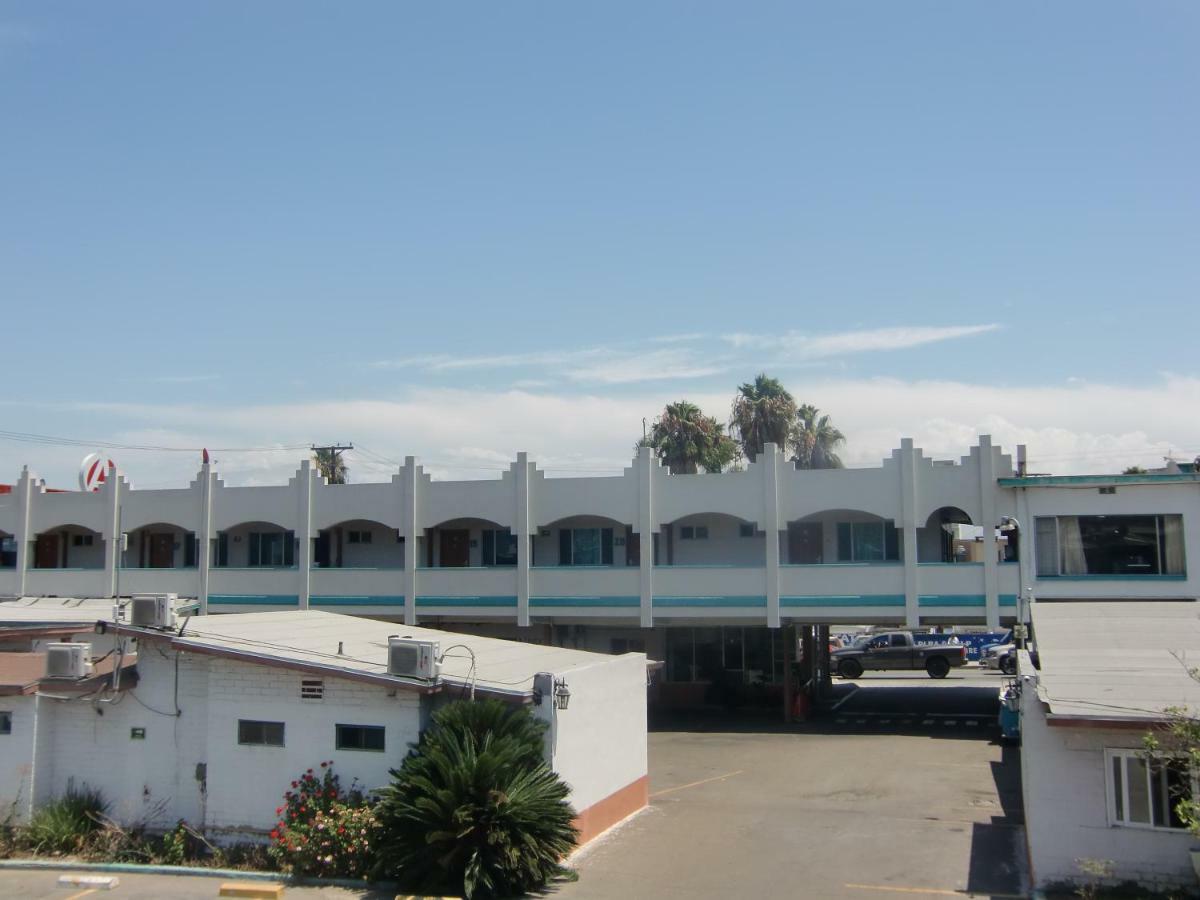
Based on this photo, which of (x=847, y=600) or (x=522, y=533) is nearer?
(x=847, y=600)

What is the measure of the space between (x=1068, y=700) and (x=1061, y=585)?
17135 millimetres

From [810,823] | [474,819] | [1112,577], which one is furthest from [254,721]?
[1112,577]

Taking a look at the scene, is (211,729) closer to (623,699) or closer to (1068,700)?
(623,699)

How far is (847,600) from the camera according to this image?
104ft

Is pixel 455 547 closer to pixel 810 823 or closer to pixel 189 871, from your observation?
pixel 810 823

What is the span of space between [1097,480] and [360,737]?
21422 millimetres

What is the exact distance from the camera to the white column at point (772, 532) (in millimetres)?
32312

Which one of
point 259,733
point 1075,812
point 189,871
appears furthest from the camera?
point 259,733

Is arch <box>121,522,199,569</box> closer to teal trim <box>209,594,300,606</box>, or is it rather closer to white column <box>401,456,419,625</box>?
teal trim <box>209,594,300,606</box>

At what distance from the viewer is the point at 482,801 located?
14.6m

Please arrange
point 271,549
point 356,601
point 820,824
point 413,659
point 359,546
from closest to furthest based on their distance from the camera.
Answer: point 413,659 → point 820,824 → point 356,601 → point 359,546 → point 271,549

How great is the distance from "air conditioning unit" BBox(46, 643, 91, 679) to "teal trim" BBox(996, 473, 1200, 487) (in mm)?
22606

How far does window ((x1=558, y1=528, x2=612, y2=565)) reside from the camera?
1448 inches

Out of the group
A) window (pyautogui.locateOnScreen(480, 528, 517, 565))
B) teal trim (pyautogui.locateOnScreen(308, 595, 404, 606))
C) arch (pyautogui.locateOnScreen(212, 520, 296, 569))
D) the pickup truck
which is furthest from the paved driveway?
the pickup truck
